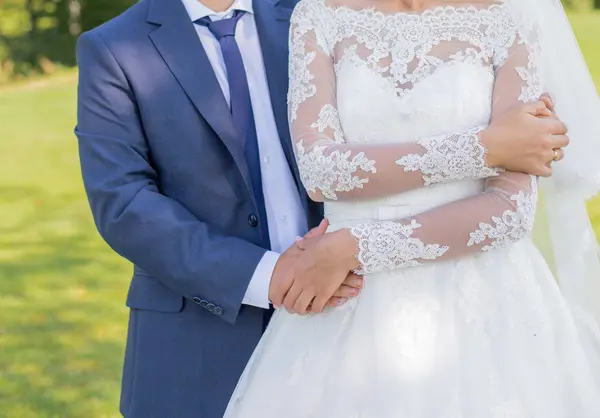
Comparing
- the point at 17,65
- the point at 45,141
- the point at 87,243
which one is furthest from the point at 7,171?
the point at 17,65

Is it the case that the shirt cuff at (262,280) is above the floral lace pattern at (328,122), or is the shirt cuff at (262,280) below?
below

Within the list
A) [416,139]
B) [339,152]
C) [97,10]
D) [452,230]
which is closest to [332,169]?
[339,152]

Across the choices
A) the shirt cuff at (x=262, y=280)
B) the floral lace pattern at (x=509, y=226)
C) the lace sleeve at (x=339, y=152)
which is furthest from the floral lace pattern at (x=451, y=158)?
the shirt cuff at (x=262, y=280)

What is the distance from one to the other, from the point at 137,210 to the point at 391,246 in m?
0.73

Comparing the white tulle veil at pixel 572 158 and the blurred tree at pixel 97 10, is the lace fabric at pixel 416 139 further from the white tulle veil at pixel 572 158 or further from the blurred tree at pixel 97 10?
the blurred tree at pixel 97 10

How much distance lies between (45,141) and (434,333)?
35.6 feet

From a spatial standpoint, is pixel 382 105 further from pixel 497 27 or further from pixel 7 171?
pixel 7 171

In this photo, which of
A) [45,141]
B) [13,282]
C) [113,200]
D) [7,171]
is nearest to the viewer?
[113,200]

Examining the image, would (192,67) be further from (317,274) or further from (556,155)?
(556,155)

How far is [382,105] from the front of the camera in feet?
8.29

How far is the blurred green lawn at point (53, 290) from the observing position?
19.4 ft

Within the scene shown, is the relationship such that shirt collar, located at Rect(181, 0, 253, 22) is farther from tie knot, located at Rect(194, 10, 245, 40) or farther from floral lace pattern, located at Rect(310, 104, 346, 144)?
floral lace pattern, located at Rect(310, 104, 346, 144)

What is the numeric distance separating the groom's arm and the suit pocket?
0.12 metres

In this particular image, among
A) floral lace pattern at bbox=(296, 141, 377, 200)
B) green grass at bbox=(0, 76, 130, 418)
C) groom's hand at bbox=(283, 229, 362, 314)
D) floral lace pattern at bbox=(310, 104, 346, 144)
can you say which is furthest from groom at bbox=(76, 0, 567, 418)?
green grass at bbox=(0, 76, 130, 418)
